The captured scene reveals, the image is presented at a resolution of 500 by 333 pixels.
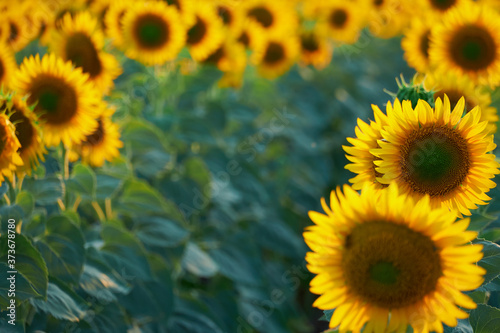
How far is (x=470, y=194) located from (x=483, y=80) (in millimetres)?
846

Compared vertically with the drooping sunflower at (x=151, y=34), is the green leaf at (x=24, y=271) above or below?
below

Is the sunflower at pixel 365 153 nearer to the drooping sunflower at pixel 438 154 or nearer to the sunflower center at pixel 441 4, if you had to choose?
the drooping sunflower at pixel 438 154

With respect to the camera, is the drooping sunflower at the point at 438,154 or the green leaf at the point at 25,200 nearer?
the drooping sunflower at the point at 438,154

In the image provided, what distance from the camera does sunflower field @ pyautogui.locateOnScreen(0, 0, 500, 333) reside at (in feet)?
3.23

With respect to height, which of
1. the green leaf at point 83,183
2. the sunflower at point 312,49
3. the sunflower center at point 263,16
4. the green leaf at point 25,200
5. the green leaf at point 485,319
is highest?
the sunflower center at point 263,16

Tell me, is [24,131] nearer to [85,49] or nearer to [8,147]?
[8,147]

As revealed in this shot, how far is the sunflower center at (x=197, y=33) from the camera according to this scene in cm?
263

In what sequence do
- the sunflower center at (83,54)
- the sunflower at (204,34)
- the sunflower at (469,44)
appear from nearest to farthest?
the sunflower at (469,44), the sunflower center at (83,54), the sunflower at (204,34)

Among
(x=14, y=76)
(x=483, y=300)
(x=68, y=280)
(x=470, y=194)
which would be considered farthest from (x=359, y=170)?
(x=14, y=76)

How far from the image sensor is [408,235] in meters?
0.97

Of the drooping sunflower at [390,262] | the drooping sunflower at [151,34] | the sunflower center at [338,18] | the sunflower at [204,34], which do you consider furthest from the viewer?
the sunflower center at [338,18]

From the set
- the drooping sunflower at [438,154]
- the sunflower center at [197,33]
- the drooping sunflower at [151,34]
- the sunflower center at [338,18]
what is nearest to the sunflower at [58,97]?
the drooping sunflower at [151,34]

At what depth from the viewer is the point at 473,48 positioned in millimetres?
1937

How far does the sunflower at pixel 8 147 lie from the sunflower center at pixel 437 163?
87cm
